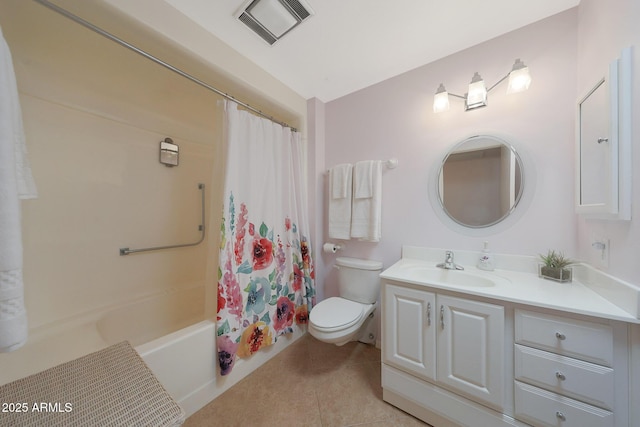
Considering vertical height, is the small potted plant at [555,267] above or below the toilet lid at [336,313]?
above

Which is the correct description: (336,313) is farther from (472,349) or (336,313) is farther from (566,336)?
(566,336)

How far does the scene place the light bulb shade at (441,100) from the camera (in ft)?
4.75

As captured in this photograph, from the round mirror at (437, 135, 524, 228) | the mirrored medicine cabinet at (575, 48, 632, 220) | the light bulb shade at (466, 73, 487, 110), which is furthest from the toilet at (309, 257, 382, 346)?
Answer: the light bulb shade at (466, 73, 487, 110)

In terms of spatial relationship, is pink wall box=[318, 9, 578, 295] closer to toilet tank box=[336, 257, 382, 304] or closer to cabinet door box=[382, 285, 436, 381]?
toilet tank box=[336, 257, 382, 304]

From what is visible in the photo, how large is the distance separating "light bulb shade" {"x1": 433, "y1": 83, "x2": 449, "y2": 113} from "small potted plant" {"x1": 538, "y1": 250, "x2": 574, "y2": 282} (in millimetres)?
1110

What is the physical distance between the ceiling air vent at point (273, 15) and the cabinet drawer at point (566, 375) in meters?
2.06

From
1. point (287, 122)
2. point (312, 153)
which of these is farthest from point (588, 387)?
point (287, 122)

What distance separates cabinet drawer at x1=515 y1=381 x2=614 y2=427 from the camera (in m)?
0.83

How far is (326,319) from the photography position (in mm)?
1453

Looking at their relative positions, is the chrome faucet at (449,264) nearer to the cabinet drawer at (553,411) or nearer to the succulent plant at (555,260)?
the succulent plant at (555,260)

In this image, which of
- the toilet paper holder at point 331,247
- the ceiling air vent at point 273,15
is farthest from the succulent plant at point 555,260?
the ceiling air vent at point 273,15

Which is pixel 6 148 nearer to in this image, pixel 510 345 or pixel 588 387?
pixel 510 345

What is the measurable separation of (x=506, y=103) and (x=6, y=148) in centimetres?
232

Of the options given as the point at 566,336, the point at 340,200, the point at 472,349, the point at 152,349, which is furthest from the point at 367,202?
the point at 152,349
